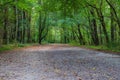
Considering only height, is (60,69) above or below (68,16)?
below

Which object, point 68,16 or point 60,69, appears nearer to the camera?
point 60,69

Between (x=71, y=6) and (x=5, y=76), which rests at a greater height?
(x=71, y=6)

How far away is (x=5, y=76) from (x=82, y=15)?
28086 millimetres

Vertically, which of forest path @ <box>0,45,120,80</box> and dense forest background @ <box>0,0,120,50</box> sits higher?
dense forest background @ <box>0,0,120,50</box>

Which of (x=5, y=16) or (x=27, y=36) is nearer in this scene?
(x=5, y=16)

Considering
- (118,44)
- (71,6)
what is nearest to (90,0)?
(71,6)

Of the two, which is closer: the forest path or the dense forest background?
the forest path

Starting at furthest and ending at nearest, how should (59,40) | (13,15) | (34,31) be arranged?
1. (59,40)
2. (34,31)
3. (13,15)

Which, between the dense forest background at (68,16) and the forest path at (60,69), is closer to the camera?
the forest path at (60,69)

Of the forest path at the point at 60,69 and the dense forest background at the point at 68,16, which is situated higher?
the dense forest background at the point at 68,16

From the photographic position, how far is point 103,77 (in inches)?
341

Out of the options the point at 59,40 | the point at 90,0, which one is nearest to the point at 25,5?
the point at 90,0

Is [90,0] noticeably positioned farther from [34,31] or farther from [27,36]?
[34,31]

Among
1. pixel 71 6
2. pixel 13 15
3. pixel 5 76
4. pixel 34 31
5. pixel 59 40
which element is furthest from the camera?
pixel 59 40
